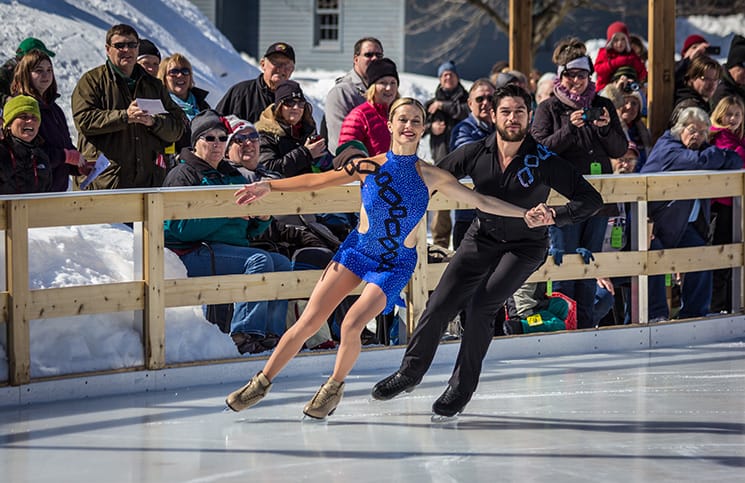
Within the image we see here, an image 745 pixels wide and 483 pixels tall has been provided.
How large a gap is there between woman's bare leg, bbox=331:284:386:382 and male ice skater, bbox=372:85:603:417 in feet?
1.42

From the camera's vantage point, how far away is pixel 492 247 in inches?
288

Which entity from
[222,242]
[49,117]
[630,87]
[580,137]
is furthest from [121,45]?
[630,87]

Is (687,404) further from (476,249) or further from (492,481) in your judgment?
(492,481)

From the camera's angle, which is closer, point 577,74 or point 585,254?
point 585,254

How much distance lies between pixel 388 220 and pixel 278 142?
2427 mm

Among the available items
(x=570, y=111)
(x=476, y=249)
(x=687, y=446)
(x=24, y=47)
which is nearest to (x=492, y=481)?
(x=687, y=446)

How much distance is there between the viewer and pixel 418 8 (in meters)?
30.3

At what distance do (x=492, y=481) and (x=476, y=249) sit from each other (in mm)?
1790

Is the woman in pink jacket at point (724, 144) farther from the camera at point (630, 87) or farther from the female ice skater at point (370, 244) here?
the female ice skater at point (370, 244)

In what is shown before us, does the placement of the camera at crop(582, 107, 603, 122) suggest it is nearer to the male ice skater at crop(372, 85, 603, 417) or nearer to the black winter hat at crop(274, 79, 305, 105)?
the black winter hat at crop(274, 79, 305, 105)

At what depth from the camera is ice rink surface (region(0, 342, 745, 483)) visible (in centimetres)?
605

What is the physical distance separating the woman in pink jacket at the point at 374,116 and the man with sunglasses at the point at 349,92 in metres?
0.35

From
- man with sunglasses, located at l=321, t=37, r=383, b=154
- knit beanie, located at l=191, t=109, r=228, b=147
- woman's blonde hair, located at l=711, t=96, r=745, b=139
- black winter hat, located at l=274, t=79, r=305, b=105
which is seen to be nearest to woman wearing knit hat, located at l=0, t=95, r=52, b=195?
knit beanie, located at l=191, t=109, r=228, b=147

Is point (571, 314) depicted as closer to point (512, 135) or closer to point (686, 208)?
point (686, 208)
